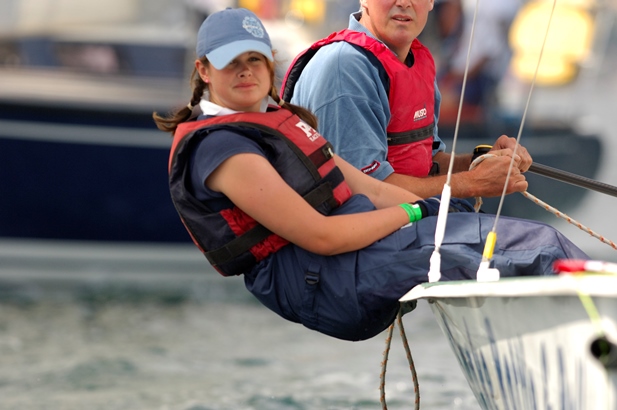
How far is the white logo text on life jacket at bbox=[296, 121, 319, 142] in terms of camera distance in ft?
9.13

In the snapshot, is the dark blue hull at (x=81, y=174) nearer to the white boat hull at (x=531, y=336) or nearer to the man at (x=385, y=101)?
the man at (x=385, y=101)

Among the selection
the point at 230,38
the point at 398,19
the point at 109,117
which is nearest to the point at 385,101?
the point at 398,19

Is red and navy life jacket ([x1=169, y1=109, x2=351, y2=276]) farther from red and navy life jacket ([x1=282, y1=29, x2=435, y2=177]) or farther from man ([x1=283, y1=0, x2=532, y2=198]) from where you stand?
red and navy life jacket ([x1=282, y1=29, x2=435, y2=177])

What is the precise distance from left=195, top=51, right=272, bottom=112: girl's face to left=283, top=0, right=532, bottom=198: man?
270 mm

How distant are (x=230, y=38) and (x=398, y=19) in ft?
2.00

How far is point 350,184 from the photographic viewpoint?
2902 mm

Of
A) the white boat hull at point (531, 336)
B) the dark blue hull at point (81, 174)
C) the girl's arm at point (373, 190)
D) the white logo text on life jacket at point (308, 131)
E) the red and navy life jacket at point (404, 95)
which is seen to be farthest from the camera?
the dark blue hull at point (81, 174)

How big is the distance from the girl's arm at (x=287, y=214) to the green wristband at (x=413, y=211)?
0.06m

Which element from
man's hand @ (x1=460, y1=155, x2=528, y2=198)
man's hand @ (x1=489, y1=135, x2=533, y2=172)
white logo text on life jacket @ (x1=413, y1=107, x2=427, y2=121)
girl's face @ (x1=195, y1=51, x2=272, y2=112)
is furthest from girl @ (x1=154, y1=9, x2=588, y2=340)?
white logo text on life jacket @ (x1=413, y1=107, x2=427, y2=121)

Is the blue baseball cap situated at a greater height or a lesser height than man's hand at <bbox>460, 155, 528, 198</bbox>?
greater

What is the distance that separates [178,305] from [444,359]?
2.47 meters

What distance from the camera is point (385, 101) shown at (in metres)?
3.01

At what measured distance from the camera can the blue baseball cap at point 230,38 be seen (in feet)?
8.82

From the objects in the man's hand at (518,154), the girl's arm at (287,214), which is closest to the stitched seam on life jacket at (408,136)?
the man's hand at (518,154)
